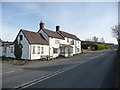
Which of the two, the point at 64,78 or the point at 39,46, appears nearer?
the point at 64,78

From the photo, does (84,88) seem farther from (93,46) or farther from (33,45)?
(93,46)

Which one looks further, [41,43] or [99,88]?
[41,43]

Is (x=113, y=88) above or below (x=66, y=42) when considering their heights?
below

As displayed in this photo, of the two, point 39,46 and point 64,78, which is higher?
point 39,46

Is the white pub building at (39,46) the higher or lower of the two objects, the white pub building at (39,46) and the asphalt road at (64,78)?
the higher

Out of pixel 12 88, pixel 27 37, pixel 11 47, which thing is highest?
pixel 27 37

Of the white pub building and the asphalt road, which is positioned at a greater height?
the white pub building

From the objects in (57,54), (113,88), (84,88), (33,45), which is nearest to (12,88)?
(84,88)

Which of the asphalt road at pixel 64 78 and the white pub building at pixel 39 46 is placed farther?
the white pub building at pixel 39 46

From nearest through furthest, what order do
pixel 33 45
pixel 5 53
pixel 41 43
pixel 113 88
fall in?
pixel 113 88 → pixel 33 45 → pixel 41 43 → pixel 5 53

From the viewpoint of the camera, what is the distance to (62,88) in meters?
7.77

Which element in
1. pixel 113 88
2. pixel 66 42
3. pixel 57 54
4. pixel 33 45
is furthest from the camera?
pixel 66 42

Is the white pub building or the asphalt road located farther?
the white pub building

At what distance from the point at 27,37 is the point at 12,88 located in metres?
20.5
